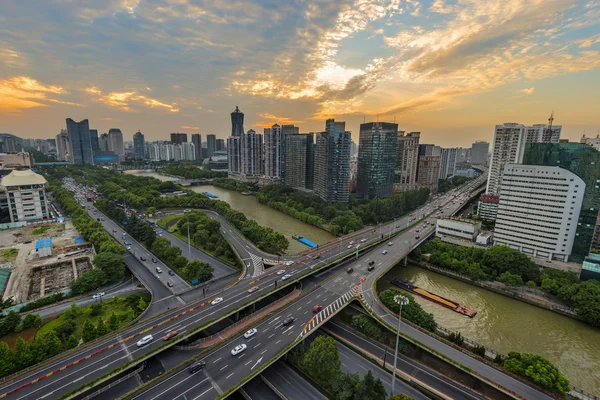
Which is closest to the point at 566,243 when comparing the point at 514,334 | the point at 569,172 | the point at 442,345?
the point at 569,172

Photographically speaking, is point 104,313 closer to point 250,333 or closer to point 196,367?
point 196,367

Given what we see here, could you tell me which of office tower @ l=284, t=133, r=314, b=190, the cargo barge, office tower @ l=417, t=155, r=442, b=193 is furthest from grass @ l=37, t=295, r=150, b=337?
office tower @ l=417, t=155, r=442, b=193

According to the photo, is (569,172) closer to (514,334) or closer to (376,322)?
(514,334)

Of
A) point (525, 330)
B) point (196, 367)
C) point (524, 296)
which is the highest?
point (196, 367)

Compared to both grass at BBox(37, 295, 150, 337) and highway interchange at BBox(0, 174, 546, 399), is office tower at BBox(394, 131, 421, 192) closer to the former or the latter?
highway interchange at BBox(0, 174, 546, 399)

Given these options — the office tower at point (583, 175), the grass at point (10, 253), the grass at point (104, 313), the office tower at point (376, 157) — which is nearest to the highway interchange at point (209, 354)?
the grass at point (104, 313)

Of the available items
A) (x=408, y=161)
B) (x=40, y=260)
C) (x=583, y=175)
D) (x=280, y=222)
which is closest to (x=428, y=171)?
(x=408, y=161)

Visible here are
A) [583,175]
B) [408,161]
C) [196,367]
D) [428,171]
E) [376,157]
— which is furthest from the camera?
[408,161]
